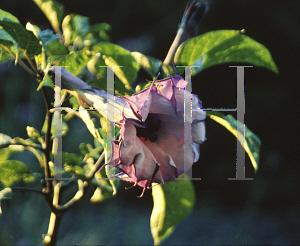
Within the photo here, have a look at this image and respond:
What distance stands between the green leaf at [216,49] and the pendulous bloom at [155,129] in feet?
0.25

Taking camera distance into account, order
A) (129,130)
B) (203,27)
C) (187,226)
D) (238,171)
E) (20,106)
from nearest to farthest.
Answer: (129,130)
(238,171)
(20,106)
(203,27)
(187,226)

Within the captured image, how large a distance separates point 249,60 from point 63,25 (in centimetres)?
27

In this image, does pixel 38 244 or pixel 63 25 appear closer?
pixel 63 25

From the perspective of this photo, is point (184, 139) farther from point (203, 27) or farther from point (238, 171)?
point (203, 27)

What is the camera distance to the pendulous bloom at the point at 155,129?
0.25 meters

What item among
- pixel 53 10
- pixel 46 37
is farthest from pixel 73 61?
pixel 53 10

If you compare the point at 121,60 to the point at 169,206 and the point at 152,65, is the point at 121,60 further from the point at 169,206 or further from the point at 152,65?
the point at 169,206

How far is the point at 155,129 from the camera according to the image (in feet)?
0.97

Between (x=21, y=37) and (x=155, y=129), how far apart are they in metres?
0.16

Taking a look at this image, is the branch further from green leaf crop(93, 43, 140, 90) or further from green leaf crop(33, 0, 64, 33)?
green leaf crop(33, 0, 64, 33)

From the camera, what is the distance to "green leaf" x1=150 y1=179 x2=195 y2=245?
0.33 meters

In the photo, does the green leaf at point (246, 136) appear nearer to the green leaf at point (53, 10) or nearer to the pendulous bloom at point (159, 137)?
the pendulous bloom at point (159, 137)

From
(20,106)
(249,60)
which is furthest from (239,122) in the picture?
(20,106)

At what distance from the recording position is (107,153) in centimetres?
26
